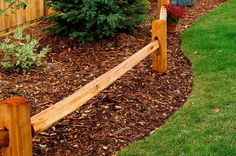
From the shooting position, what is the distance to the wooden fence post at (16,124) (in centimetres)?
345

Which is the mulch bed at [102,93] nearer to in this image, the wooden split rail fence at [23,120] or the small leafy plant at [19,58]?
the small leafy plant at [19,58]

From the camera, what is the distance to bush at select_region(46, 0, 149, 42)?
8016 millimetres

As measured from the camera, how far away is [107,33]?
26.7ft

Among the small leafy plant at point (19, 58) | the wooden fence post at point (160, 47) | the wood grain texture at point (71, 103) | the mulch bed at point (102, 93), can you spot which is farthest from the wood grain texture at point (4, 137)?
the wooden fence post at point (160, 47)

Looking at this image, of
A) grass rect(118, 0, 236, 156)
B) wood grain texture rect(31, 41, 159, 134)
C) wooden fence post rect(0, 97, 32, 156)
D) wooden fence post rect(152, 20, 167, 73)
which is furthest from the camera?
wooden fence post rect(152, 20, 167, 73)

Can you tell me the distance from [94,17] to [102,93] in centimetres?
233

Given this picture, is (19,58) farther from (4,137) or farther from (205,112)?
(4,137)

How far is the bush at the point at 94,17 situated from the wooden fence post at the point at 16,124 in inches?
179

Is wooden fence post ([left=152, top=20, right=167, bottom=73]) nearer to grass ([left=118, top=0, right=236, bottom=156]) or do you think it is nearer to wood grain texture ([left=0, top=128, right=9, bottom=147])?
grass ([left=118, top=0, right=236, bottom=156])

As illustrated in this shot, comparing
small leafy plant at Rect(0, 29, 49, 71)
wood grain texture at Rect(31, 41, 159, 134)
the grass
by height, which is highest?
wood grain texture at Rect(31, 41, 159, 134)

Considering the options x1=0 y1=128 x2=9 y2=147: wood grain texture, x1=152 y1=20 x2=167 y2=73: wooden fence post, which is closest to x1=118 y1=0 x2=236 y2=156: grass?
x1=152 y1=20 x2=167 y2=73: wooden fence post

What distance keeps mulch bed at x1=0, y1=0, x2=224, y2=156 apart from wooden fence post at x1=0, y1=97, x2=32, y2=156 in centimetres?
112

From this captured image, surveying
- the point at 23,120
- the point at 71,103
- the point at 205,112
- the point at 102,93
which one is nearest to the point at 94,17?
the point at 102,93

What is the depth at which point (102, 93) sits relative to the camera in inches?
241
